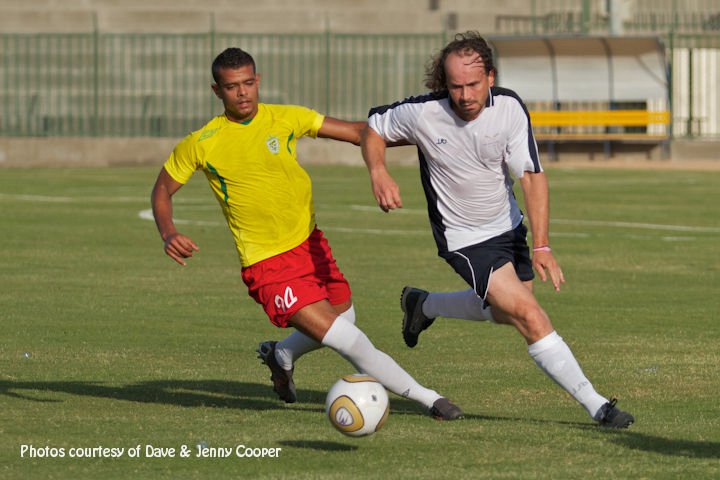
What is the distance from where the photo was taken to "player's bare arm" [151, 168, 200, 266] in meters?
7.92

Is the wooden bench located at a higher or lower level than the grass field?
higher

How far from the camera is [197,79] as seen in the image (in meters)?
38.6

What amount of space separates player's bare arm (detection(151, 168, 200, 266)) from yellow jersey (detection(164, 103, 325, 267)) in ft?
0.18

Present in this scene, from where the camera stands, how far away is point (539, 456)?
6961mm

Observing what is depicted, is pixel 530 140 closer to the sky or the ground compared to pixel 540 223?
closer to the sky

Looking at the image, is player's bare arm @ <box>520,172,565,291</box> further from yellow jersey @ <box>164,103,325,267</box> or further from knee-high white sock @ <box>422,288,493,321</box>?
yellow jersey @ <box>164,103,325,267</box>

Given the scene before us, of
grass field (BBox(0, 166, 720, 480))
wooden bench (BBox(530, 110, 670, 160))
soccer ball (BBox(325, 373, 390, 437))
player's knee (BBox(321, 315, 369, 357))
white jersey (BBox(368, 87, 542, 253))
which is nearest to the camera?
grass field (BBox(0, 166, 720, 480))

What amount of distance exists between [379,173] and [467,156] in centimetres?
55

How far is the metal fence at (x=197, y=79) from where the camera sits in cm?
3797

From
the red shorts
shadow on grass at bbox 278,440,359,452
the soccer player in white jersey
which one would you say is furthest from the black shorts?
shadow on grass at bbox 278,440,359,452

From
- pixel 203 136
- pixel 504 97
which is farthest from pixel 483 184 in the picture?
pixel 203 136

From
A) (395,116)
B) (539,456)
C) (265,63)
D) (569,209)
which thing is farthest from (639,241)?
(265,63)

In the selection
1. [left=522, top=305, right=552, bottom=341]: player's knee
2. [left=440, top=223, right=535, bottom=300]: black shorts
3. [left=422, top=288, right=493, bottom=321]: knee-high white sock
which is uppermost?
[left=440, top=223, right=535, bottom=300]: black shorts

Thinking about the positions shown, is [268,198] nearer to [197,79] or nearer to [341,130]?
[341,130]
